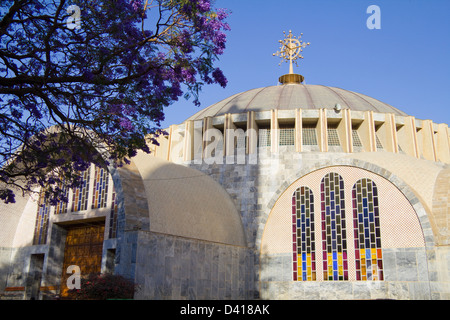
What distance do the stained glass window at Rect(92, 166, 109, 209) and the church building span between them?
0.24ft

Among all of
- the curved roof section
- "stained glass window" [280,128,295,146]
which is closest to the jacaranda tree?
the curved roof section

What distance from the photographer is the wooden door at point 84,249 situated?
1995cm

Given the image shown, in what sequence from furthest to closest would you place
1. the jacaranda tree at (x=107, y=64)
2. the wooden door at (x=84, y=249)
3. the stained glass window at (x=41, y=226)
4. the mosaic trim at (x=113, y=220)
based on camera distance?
the stained glass window at (x=41, y=226) → the wooden door at (x=84, y=249) → the mosaic trim at (x=113, y=220) → the jacaranda tree at (x=107, y=64)

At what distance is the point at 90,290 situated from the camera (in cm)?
1432

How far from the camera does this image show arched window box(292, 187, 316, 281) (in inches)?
816

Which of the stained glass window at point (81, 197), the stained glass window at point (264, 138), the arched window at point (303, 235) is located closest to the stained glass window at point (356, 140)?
the stained glass window at point (264, 138)

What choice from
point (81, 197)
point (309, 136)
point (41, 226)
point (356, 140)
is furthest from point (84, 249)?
point (356, 140)

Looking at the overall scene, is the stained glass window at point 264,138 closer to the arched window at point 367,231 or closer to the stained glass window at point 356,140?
the stained glass window at point 356,140

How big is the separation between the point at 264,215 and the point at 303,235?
2.37 m

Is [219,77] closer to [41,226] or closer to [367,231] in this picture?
[367,231]

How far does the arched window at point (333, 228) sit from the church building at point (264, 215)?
5cm
